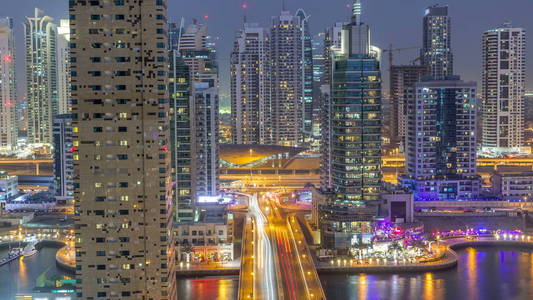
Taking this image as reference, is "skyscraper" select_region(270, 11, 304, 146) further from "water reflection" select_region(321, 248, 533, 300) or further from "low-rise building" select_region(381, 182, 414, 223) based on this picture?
"water reflection" select_region(321, 248, 533, 300)

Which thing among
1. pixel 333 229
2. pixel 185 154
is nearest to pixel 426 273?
pixel 333 229

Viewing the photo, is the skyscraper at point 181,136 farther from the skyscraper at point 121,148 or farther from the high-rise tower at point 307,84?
the high-rise tower at point 307,84

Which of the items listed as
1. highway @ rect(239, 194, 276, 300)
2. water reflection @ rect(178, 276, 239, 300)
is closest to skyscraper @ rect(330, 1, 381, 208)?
highway @ rect(239, 194, 276, 300)

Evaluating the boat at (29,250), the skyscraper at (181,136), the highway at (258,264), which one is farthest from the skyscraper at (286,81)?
the boat at (29,250)

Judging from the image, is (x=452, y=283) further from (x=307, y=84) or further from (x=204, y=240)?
(x=307, y=84)

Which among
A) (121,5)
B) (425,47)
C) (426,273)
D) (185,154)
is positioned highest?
(425,47)

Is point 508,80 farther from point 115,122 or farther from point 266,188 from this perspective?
point 115,122
